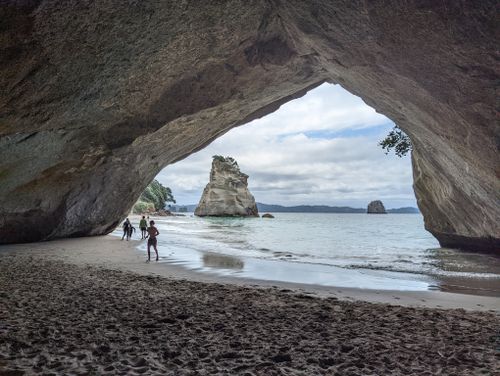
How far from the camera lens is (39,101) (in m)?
7.75

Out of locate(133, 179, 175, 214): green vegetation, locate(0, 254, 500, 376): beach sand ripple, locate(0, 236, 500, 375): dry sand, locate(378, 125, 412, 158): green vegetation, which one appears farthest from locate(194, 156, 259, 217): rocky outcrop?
locate(0, 254, 500, 376): beach sand ripple

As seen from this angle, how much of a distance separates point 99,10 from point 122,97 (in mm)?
4185

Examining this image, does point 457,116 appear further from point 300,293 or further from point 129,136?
point 129,136

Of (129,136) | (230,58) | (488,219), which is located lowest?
(488,219)

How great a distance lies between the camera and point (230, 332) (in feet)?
14.2

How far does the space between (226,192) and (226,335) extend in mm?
79668

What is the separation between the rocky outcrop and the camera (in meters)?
81.3

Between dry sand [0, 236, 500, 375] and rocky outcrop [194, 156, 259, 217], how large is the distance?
74.0 metres

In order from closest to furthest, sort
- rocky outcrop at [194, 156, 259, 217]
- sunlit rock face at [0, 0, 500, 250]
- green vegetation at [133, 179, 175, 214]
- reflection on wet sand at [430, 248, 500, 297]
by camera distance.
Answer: sunlit rock face at [0, 0, 500, 250], reflection on wet sand at [430, 248, 500, 297], rocky outcrop at [194, 156, 259, 217], green vegetation at [133, 179, 175, 214]

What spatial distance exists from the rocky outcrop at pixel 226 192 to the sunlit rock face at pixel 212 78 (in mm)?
64709

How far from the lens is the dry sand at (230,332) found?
330 cm

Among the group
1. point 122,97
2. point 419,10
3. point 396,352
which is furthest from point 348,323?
point 122,97

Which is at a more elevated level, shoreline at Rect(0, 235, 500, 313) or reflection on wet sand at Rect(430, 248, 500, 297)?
shoreline at Rect(0, 235, 500, 313)

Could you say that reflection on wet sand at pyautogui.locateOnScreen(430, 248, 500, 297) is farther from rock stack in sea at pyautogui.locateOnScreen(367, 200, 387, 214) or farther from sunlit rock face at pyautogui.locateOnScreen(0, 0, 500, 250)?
rock stack in sea at pyautogui.locateOnScreen(367, 200, 387, 214)
